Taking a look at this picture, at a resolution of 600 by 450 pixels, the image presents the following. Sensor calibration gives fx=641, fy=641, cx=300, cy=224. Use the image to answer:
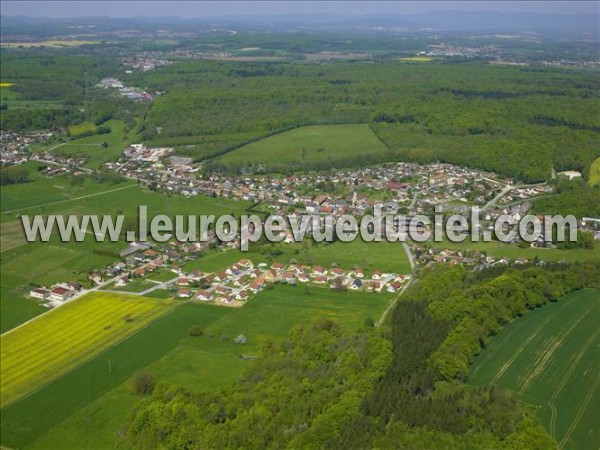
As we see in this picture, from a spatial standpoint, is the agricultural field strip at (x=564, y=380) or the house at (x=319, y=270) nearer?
the agricultural field strip at (x=564, y=380)

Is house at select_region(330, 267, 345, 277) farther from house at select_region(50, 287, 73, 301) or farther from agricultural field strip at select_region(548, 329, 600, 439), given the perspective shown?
house at select_region(50, 287, 73, 301)

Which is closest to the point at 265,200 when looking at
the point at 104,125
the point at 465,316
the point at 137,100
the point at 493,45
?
the point at 465,316

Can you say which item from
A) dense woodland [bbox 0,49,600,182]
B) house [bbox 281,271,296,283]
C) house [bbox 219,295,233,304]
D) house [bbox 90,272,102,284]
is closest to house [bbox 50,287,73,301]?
house [bbox 90,272,102,284]

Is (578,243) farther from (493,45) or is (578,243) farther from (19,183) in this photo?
(493,45)

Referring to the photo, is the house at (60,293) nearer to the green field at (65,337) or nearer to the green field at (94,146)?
the green field at (65,337)

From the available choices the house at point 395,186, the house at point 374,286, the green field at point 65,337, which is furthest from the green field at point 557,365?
the house at point 395,186

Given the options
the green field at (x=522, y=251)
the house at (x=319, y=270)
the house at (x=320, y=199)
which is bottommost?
the house at (x=319, y=270)
